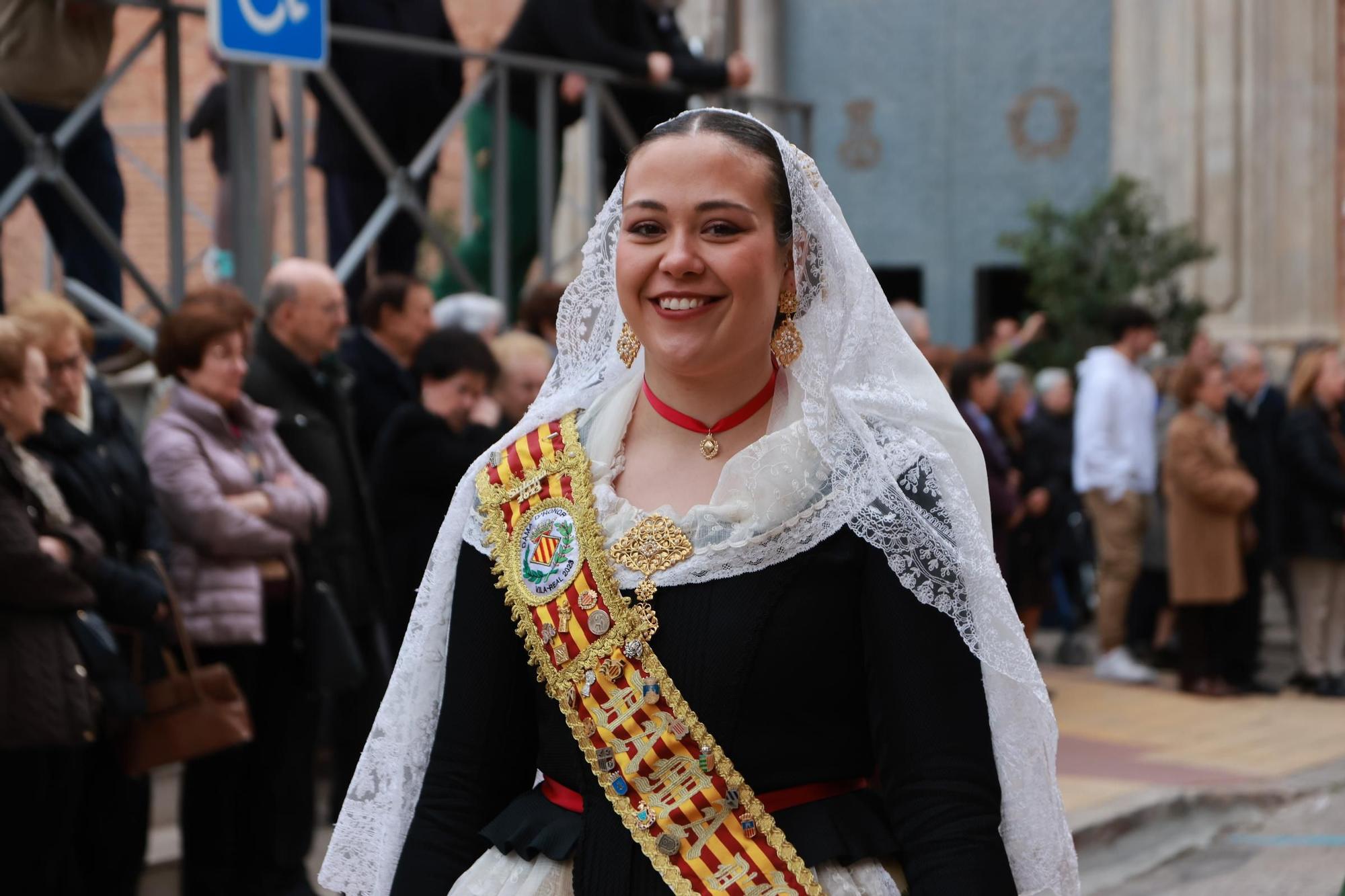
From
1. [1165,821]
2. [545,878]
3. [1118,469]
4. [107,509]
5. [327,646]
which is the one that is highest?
[107,509]

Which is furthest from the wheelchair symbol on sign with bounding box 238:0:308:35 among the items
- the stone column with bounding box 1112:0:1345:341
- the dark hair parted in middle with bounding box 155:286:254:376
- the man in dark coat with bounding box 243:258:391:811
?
the stone column with bounding box 1112:0:1345:341

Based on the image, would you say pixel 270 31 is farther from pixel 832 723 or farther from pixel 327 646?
pixel 832 723

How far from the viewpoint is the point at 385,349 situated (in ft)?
22.2

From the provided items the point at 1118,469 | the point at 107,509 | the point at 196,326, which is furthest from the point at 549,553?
the point at 1118,469

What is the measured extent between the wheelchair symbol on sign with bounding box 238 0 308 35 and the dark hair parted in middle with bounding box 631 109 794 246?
12.4 feet

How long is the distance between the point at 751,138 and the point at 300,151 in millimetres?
5006

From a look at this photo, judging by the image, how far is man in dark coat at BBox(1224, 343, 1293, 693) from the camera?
10.9 meters

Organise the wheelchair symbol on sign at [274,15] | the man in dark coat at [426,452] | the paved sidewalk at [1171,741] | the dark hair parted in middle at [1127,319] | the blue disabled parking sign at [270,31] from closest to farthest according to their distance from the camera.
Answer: the blue disabled parking sign at [270,31]
the wheelchair symbol on sign at [274,15]
the man in dark coat at [426,452]
the paved sidewalk at [1171,741]
the dark hair parted in middle at [1127,319]

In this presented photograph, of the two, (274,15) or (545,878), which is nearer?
(545,878)

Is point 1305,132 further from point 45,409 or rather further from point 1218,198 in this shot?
point 45,409

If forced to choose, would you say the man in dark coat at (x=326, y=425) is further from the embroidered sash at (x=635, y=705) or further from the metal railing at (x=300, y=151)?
the embroidered sash at (x=635, y=705)

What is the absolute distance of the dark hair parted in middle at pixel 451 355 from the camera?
6.18 m

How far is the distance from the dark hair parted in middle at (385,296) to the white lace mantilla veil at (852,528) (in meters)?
4.03

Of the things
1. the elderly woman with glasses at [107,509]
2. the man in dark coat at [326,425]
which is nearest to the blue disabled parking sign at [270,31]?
the man in dark coat at [326,425]
